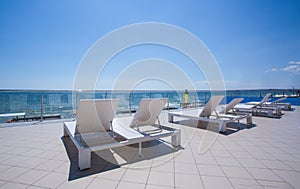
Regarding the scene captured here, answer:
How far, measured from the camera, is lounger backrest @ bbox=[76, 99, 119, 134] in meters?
2.34

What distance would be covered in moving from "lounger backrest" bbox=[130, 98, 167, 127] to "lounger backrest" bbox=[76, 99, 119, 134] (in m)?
0.52

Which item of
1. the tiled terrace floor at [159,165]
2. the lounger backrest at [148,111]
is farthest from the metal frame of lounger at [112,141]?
the lounger backrest at [148,111]

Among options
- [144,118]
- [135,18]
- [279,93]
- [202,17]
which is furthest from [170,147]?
[279,93]

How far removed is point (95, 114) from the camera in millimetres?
2506

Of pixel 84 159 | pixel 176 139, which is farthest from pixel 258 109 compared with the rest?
pixel 84 159

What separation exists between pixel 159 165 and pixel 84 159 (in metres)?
1.01

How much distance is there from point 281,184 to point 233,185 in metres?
0.53

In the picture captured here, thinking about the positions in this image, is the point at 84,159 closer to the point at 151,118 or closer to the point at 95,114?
the point at 95,114

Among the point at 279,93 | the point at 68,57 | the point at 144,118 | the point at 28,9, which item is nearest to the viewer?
the point at 144,118

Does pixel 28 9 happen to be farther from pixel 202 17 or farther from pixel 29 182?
pixel 202 17

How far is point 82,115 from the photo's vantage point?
2404 mm

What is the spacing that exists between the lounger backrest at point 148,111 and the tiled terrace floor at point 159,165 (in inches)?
18.8

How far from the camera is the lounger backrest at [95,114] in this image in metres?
2.34

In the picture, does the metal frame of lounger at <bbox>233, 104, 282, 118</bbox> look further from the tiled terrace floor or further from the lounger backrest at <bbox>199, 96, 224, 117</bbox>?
the tiled terrace floor
